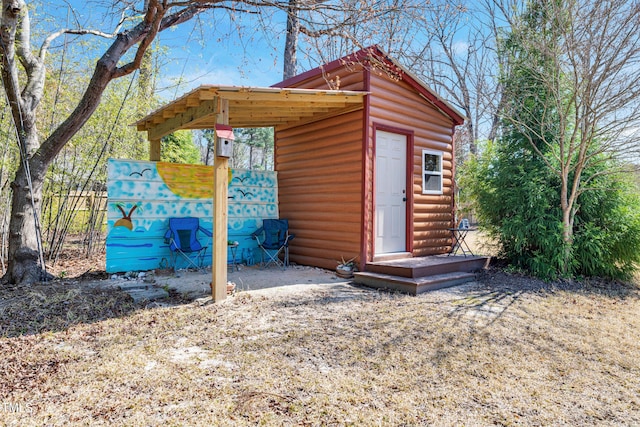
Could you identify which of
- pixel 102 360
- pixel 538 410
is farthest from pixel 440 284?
pixel 102 360

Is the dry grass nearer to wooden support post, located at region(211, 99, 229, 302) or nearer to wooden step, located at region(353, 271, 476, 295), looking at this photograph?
wooden support post, located at region(211, 99, 229, 302)

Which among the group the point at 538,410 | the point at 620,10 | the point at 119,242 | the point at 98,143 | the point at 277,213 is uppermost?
the point at 620,10

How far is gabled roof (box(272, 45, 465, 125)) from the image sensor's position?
17.0 ft

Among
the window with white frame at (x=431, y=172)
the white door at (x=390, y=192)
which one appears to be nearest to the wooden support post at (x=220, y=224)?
the white door at (x=390, y=192)

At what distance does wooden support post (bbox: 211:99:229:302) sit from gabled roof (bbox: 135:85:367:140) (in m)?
0.22

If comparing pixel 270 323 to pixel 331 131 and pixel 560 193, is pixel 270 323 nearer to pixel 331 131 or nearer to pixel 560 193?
pixel 331 131

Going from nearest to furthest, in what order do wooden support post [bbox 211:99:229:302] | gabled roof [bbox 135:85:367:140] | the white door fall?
1. wooden support post [bbox 211:99:229:302]
2. gabled roof [bbox 135:85:367:140]
3. the white door

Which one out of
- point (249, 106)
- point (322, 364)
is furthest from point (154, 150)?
point (322, 364)

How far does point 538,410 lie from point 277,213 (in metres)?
5.16

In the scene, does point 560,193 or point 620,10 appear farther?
point 560,193

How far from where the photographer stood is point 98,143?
6102mm

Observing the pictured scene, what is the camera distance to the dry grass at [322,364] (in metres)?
1.94

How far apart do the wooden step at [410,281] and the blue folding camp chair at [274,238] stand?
153 cm

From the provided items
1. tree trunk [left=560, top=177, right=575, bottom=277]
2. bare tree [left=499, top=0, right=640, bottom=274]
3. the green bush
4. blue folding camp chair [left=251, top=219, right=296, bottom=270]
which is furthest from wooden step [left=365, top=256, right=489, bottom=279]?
blue folding camp chair [left=251, top=219, right=296, bottom=270]
